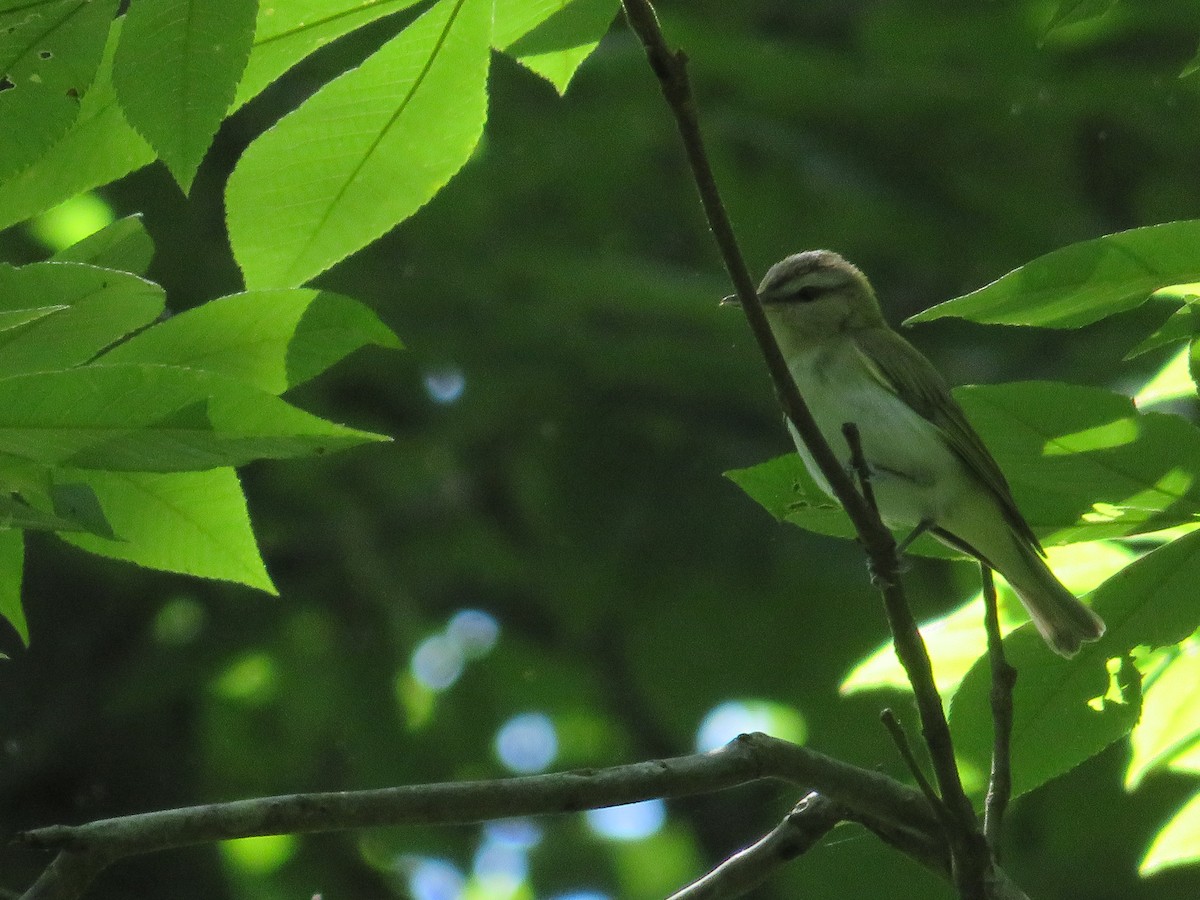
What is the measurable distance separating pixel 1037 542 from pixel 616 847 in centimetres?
776

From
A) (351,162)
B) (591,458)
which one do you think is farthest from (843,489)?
(591,458)

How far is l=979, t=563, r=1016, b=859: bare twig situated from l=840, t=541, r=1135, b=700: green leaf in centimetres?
30

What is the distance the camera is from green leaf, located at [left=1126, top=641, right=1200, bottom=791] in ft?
8.70

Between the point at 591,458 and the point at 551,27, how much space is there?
584 cm

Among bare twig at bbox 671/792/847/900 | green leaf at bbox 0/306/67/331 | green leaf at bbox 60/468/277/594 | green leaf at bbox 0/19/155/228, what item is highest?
green leaf at bbox 0/19/155/228

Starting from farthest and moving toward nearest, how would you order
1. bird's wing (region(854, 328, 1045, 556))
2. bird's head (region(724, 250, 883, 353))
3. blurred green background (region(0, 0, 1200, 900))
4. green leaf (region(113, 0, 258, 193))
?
blurred green background (region(0, 0, 1200, 900)) < bird's head (region(724, 250, 883, 353)) < bird's wing (region(854, 328, 1045, 556)) < green leaf (region(113, 0, 258, 193))

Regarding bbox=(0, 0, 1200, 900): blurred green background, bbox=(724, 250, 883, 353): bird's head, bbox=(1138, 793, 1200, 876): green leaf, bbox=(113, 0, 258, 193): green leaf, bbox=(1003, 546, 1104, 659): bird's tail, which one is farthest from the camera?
bbox=(0, 0, 1200, 900): blurred green background

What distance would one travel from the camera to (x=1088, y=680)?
2420 millimetres

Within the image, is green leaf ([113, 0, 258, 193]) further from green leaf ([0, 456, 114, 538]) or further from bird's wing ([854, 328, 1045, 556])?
bird's wing ([854, 328, 1045, 556])

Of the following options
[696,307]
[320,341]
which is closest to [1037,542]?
[320,341]

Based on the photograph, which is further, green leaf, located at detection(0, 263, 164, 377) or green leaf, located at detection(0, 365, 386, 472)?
green leaf, located at detection(0, 263, 164, 377)

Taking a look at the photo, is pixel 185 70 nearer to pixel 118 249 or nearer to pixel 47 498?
pixel 118 249

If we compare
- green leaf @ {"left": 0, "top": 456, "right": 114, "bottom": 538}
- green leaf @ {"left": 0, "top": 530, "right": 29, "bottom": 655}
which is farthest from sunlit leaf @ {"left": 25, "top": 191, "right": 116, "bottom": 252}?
green leaf @ {"left": 0, "top": 456, "right": 114, "bottom": 538}

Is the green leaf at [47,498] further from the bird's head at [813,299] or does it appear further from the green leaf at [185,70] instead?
the bird's head at [813,299]
